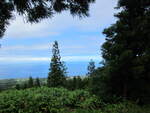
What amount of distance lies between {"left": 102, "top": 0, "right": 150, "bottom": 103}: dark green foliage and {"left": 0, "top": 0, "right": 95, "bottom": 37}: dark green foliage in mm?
7242

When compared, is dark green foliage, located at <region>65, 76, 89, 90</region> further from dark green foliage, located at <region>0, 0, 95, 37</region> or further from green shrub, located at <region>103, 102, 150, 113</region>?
dark green foliage, located at <region>0, 0, 95, 37</region>

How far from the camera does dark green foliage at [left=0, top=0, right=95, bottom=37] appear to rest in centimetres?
374

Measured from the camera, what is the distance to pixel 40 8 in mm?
3844

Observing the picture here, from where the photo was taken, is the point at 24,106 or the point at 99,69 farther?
the point at 99,69

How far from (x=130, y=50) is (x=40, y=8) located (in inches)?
301

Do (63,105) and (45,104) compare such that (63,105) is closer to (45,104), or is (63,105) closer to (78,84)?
(45,104)

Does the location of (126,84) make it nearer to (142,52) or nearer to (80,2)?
(142,52)

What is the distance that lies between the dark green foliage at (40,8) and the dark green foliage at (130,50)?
7242 millimetres

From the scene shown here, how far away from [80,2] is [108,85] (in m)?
8.15

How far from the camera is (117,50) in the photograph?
36.4ft

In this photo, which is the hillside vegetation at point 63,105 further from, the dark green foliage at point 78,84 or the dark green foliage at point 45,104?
the dark green foliage at point 78,84

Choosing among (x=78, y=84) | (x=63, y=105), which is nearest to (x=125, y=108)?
(x=63, y=105)

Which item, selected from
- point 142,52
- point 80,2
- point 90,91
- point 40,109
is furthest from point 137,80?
point 80,2

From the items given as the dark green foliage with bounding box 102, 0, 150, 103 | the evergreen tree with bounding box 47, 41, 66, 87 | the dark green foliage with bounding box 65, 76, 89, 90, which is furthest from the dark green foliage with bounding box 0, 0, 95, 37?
the evergreen tree with bounding box 47, 41, 66, 87
